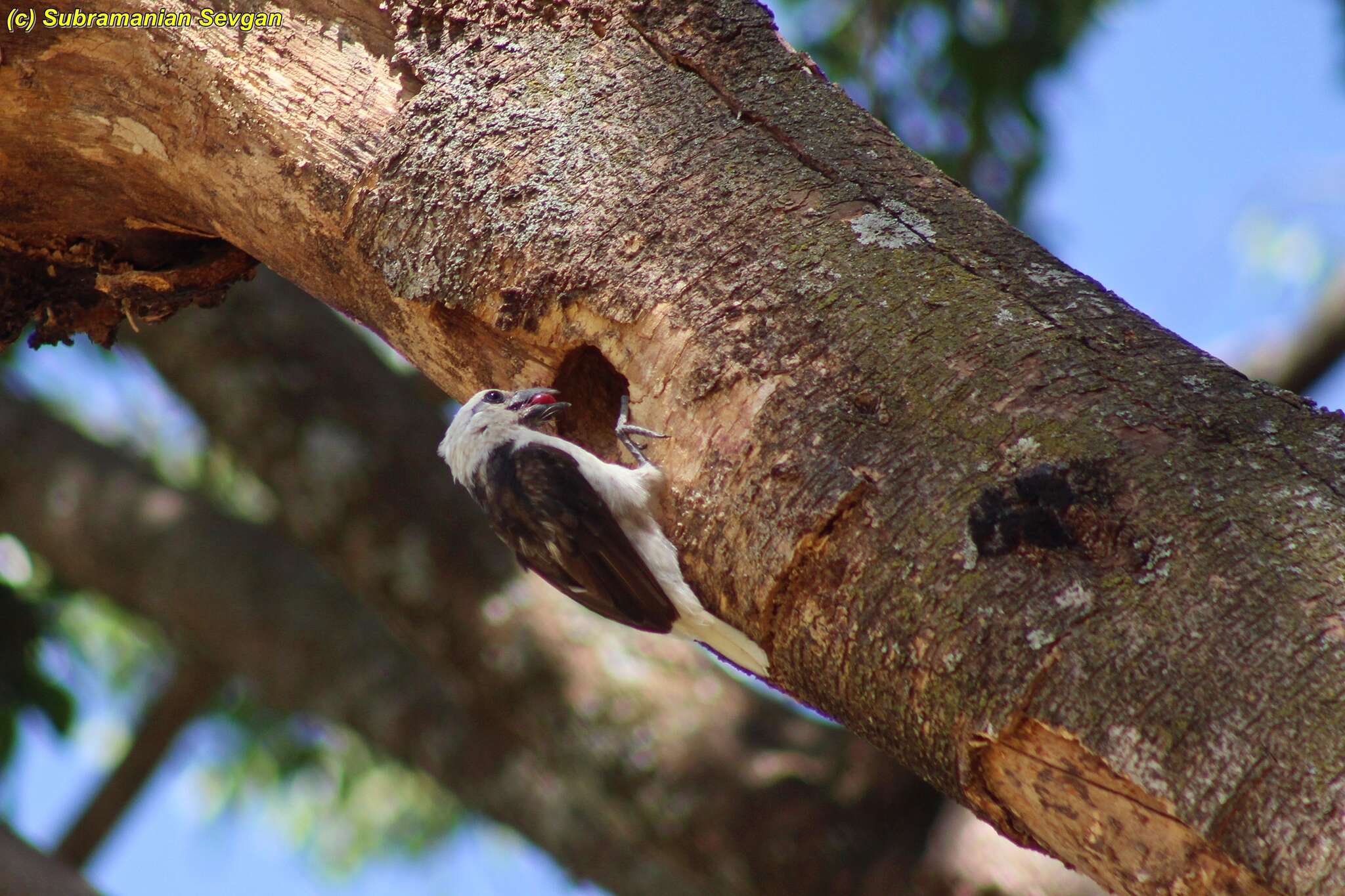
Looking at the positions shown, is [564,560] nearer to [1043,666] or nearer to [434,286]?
[434,286]

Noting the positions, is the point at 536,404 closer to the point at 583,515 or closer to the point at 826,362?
the point at 583,515

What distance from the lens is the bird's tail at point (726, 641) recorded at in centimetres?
260

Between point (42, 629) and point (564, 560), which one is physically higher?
point (564, 560)

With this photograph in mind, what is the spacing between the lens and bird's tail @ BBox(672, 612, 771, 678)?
2600mm

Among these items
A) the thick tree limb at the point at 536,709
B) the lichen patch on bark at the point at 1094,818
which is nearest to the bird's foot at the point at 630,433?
the lichen patch on bark at the point at 1094,818

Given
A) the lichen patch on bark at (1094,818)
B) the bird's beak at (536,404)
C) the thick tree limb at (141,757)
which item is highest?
the lichen patch on bark at (1094,818)

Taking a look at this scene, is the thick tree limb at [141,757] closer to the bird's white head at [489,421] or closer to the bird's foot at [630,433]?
the bird's white head at [489,421]

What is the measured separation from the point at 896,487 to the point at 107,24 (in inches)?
94.6

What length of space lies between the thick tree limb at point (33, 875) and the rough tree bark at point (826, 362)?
2.07m

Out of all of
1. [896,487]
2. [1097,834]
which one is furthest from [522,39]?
[1097,834]

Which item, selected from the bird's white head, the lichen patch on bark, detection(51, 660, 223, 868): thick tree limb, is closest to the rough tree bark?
the lichen patch on bark

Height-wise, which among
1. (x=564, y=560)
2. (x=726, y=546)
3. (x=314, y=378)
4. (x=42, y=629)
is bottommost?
(x=42, y=629)

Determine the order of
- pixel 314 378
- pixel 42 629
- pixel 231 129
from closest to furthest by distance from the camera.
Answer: pixel 231 129 → pixel 42 629 → pixel 314 378

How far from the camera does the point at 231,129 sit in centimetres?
298
